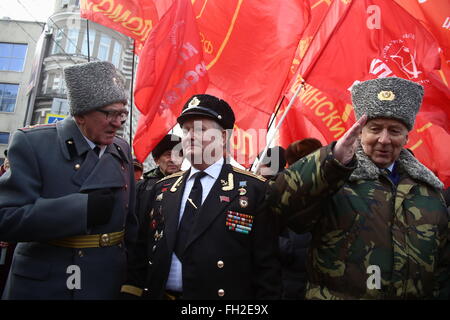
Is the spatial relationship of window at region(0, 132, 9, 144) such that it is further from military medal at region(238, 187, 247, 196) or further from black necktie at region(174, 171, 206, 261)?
military medal at region(238, 187, 247, 196)

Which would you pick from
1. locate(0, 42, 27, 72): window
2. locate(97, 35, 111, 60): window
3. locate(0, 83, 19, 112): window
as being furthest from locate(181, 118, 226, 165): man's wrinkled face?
locate(0, 42, 27, 72): window

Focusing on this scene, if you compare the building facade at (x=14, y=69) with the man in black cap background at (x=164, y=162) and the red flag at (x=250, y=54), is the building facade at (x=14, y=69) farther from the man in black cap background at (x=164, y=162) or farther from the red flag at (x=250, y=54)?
the red flag at (x=250, y=54)

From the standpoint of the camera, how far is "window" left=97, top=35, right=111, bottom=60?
24.9 meters

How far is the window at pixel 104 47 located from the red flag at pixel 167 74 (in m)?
23.1

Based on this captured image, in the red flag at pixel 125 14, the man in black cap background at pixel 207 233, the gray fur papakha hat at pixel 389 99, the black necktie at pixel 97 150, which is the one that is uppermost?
the red flag at pixel 125 14

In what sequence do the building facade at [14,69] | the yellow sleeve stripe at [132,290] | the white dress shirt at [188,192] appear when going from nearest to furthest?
1. the white dress shirt at [188,192]
2. the yellow sleeve stripe at [132,290]
3. the building facade at [14,69]

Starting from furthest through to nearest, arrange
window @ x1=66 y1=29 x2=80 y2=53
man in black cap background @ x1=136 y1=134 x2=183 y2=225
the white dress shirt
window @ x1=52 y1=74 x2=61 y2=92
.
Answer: window @ x1=66 y1=29 x2=80 y2=53 < window @ x1=52 y1=74 x2=61 y2=92 < man in black cap background @ x1=136 y1=134 x2=183 y2=225 < the white dress shirt

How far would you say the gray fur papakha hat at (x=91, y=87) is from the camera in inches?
85.3

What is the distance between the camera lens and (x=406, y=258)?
1.78 meters

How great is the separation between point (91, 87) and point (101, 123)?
0.75ft

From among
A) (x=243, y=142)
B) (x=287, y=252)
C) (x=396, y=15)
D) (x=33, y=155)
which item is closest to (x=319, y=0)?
(x=396, y=15)

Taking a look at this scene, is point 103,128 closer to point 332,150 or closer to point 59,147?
point 59,147

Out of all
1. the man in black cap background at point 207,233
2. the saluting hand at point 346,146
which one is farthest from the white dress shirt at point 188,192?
the saluting hand at point 346,146

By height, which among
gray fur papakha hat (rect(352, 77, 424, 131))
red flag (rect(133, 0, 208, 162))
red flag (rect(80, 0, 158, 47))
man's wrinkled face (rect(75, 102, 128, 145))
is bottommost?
man's wrinkled face (rect(75, 102, 128, 145))
